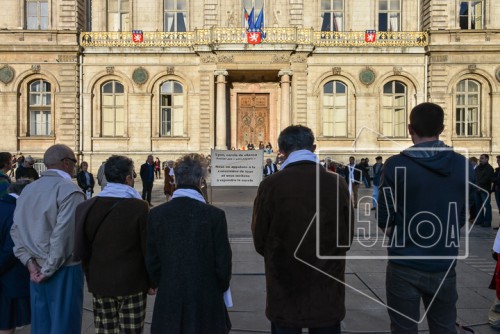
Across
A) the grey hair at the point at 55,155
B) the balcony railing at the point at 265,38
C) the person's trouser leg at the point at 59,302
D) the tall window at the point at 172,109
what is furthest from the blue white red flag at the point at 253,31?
the person's trouser leg at the point at 59,302

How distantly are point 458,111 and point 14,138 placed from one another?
91.7ft

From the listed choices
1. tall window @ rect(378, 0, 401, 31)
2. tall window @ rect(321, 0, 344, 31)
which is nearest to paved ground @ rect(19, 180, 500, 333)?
tall window @ rect(321, 0, 344, 31)

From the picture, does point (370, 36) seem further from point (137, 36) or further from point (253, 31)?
point (137, 36)

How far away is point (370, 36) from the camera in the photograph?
30.7 meters

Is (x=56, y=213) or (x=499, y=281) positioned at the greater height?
(x=56, y=213)

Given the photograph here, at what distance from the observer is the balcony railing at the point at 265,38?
30.4 m

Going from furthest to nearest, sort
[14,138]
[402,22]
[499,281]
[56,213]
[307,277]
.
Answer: [402,22]
[14,138]
[499,281]
[56,213]
[307,277]

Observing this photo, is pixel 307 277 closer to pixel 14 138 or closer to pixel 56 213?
pixel 56 213

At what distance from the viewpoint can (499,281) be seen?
593cm

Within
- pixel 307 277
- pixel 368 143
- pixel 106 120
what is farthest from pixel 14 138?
pixel 307 277

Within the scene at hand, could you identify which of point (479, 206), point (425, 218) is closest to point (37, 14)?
point (479, 206)

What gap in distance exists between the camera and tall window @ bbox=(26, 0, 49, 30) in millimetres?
31219

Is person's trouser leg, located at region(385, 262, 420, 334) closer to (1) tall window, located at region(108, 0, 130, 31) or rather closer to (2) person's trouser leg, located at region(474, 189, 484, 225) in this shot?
(2) person's trouser leg, located at region(474, 189, 484, 225)

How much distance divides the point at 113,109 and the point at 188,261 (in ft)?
97.1
